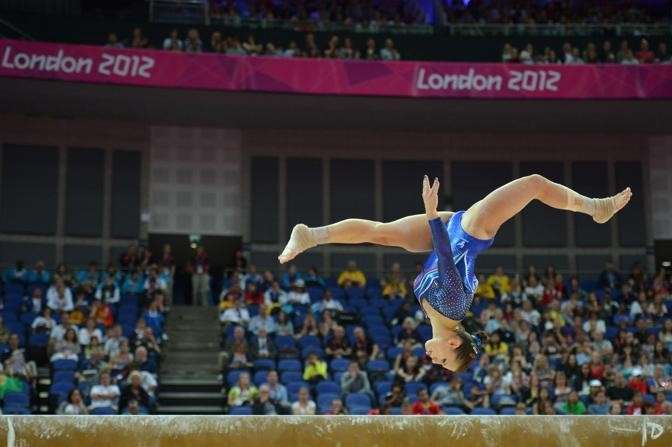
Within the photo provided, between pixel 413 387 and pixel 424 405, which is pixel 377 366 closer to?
pixel 413 387

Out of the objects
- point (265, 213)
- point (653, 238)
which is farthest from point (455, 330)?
point (653, 238)

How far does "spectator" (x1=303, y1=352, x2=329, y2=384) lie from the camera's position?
1459 cm

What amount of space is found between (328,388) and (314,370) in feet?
1.35

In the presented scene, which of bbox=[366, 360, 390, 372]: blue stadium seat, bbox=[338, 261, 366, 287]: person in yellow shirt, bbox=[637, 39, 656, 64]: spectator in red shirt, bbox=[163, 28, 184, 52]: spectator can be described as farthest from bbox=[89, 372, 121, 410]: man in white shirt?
bbox=[637, 39, 656, 64]: spectator in red shirt

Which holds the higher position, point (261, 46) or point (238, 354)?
point (261, 46)

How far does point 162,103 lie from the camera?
19641 mm

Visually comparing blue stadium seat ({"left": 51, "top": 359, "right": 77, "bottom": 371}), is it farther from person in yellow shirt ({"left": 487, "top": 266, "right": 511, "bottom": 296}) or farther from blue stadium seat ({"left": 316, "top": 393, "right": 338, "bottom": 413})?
person in yellow shirt ({"left": 487, "top": 266, "right": 511, "bottom": 296})

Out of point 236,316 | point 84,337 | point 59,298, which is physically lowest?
→ point 84,337

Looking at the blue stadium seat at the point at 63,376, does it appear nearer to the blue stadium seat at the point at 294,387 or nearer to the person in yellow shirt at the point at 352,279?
the blue stadium seat at the point at 294,387

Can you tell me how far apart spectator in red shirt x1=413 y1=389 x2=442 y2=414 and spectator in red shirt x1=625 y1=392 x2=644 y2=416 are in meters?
2.85

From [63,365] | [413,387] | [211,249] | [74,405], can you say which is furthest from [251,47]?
[74,405]

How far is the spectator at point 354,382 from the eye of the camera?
47.0 feet

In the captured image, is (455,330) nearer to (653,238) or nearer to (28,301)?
(28,301)

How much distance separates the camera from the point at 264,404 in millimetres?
13508
